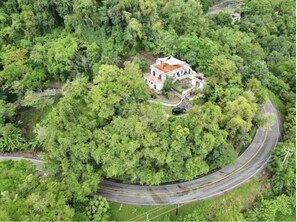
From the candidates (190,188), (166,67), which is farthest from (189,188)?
(166,67)

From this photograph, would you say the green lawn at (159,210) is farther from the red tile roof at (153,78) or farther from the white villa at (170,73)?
the red tile roof at (153,78)

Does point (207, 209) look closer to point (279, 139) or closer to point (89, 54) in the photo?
point (279, 139)

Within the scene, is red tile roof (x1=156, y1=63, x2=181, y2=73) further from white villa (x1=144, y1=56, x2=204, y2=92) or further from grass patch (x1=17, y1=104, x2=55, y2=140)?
grass patch (x1=17, y1=104, x2=55, y2=140)

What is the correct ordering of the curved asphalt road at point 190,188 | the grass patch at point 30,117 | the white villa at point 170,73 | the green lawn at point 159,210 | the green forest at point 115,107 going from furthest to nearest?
the grass patch at point 30,117, the white villa at point 170,73, the curved asphalt road at point 190,188, the green lawn at point 159,210, the green forest at point 115,107

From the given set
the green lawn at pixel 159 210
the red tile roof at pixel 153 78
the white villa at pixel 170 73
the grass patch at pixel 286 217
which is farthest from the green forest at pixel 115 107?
the red tile roof at pixel 153 78

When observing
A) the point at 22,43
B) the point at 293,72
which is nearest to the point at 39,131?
the point at 22,43

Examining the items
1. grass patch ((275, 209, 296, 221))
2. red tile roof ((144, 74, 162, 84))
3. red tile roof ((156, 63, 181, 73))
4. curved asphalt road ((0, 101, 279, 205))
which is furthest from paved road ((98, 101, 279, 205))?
red tile roof ((156, 63, 181, 73))
